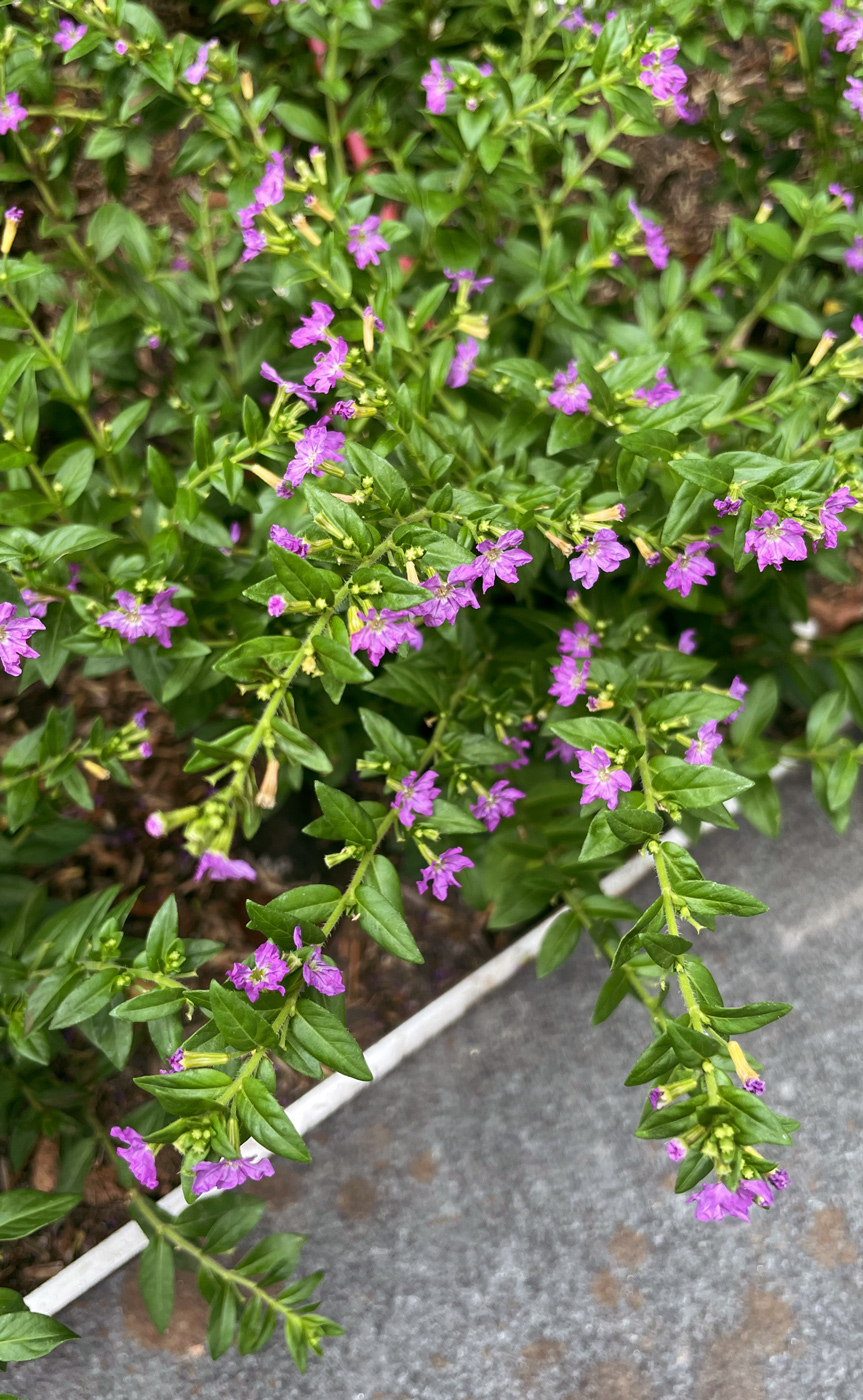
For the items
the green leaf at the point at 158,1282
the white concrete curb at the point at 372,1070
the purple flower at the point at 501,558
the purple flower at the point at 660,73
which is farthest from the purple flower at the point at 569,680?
the green leaf at the point at 158,1282

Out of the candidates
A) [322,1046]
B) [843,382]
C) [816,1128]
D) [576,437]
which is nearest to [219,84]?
[576,437]

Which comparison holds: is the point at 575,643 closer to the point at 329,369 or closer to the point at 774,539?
the point at 774,539

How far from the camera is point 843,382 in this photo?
6.40ft

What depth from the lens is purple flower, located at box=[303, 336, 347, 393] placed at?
1.60m

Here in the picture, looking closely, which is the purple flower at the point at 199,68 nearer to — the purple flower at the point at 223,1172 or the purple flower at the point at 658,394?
the purple flower at the point at 658,394

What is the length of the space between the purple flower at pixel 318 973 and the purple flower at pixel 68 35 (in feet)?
5.44

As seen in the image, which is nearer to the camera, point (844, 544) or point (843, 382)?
point (843, 382)

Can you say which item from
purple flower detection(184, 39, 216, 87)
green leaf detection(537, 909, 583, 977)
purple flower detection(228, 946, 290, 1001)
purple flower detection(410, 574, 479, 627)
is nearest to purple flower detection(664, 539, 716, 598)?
purple flower detection(410, 574, 479, 627)

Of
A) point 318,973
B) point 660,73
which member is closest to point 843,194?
point 660,73

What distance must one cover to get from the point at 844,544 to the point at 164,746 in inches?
73.2

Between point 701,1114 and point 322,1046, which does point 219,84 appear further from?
point 701,1114

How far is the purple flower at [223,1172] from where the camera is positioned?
1.41 meters

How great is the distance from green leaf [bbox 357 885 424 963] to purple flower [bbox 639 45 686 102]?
4.84 feet

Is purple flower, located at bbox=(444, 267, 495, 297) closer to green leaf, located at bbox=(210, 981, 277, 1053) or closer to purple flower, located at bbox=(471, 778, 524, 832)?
purple flower, located at bbox=(471, 778, 524, 832)
